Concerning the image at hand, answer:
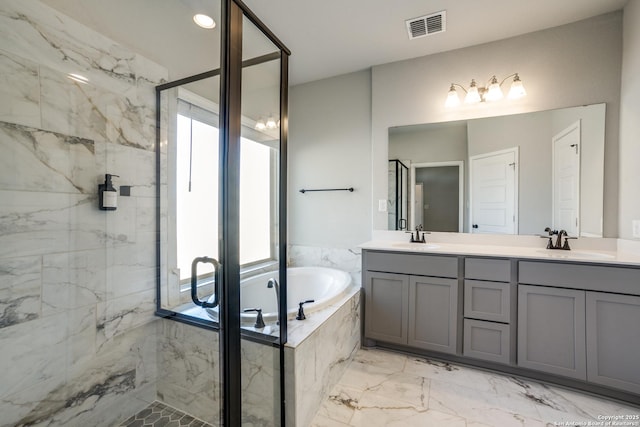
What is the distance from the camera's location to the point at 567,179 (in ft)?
6.85

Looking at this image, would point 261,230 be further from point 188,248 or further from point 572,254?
point 572,254

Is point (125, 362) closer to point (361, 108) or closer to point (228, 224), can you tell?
point (228, 224)

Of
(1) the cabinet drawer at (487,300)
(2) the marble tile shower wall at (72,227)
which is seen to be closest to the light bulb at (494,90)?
(1) the cabinet drawer at (487,300)

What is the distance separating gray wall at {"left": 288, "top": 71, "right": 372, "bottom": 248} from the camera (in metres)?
2.77

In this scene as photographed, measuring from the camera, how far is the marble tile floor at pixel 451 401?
59.8 inches

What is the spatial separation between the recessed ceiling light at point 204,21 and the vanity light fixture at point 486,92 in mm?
1899

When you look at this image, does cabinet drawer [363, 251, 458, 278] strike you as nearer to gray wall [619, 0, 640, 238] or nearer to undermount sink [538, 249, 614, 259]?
undermount sink [538, 249, 614, 259]

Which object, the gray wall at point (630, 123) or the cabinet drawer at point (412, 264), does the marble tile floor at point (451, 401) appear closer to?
the cabinet drawer at point (412, 264)

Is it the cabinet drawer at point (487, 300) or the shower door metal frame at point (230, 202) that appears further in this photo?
the cabinet drawer at point (487, 300)

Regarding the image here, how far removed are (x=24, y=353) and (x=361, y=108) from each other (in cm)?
283

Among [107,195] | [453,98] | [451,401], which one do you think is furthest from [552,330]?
[107,195]

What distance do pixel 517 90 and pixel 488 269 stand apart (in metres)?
1.42

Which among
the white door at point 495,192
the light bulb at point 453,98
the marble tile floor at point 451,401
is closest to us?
the marble tile floor at point 451,401

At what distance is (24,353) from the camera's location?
1190mm
